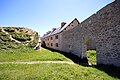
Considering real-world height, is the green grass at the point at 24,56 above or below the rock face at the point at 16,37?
below

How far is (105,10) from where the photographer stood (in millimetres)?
11039

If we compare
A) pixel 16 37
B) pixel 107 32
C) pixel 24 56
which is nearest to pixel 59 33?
pixel 16 37

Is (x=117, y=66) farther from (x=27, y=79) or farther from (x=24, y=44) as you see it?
(x=24, y=44)

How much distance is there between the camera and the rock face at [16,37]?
17.9 meters

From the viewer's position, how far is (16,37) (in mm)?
19109

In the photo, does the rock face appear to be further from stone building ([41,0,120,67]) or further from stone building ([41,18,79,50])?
stone building ([41,18,79,50])

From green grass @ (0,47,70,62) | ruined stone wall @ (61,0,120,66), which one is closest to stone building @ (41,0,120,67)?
ruined stone wall @ (61,0,120,66)

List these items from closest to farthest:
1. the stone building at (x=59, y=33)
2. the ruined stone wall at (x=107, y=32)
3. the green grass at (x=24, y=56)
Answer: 1. the ruined stone wall at (x=107, y=32)
2. the green grass at (x=24, y=56)
3. the stone building at (x=59, y=33)

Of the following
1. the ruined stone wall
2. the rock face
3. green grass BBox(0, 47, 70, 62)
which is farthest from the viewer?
the rock face

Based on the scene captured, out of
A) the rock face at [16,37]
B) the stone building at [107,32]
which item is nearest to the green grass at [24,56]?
the rock face at [16,37]

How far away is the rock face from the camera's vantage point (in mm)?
17877

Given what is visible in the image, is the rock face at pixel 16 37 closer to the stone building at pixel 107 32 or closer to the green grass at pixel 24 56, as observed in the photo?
the green grass at pixel 24 56

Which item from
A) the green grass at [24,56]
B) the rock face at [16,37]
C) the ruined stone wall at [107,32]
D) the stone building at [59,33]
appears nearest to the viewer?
the ruined stone wall at [107,32]

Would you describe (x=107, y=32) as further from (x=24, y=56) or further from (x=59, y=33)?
(x=59, y=33)
